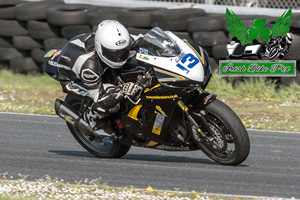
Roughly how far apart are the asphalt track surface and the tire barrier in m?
3.31

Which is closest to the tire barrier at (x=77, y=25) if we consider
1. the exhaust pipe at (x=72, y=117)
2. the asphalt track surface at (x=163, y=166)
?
the asphalt track surface at (x=163, y=166)

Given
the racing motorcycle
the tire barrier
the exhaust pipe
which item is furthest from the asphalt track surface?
the tire barrier

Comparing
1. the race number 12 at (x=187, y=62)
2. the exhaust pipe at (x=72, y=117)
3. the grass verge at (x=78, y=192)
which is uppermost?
the race number 12 at (x=187, y=62)

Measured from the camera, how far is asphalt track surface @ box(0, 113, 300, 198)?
5.70m

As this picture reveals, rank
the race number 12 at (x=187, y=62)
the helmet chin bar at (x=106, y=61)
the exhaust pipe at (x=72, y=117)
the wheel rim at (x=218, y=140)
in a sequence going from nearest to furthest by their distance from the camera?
1. the race number 12 at (x=187, y=62)
2. the wheel rim at (x=218, y=140)
3. the helmet chin bar at (x=106, y=61)
4. the exhaust pipe at (x=72, y=117)

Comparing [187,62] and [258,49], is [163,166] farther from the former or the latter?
[258,49]

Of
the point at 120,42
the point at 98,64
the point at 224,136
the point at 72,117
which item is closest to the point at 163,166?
the point at 224,136

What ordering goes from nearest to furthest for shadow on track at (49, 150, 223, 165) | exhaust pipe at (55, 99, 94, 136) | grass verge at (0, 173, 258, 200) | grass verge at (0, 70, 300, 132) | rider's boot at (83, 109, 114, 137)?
grass verge at (0, 173, 258, 200), rider's boot at (83, 109, 114, 137), exhaust pipe at (55, 99, 94, 136), shadow on track at (49, 150, 223, 165), grass verge at (0, 70, 300, 132)

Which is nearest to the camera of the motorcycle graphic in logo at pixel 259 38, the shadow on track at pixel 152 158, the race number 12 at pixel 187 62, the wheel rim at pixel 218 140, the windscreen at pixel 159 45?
the race number 12 at pixel 187 62

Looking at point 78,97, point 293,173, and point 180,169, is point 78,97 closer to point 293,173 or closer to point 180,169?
point 180,169

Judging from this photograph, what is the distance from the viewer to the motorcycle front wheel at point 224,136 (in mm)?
5852

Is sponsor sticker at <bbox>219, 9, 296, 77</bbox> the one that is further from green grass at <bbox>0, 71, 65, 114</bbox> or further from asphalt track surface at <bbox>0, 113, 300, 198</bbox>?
green grass at <bbox>0, 71, 65, 114</bbox>

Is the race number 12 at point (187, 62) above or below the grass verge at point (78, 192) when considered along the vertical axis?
above

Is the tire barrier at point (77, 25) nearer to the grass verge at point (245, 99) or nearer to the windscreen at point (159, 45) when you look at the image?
the grass verge at point (245, 99)
